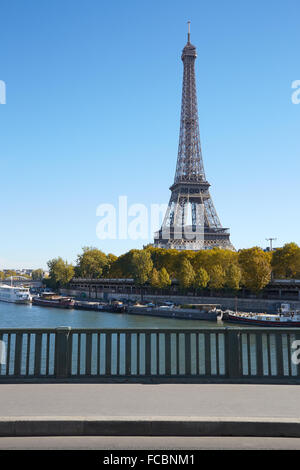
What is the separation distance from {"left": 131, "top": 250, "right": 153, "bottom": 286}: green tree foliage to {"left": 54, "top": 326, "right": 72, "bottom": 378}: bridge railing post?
240ft

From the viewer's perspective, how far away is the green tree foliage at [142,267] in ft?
265

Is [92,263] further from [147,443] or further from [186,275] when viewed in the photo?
[147,443]

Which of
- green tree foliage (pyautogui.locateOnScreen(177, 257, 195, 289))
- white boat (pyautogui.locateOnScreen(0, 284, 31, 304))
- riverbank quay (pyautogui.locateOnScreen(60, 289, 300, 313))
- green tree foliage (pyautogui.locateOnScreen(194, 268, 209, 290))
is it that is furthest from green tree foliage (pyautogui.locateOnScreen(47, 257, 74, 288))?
green tree foliage (pyautogui.locateOnScreen(194, 268, 209, 290))

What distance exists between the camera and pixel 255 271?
63.6 m

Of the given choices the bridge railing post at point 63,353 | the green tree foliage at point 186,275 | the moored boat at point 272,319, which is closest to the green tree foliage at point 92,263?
the green tree foliage at point 186,275

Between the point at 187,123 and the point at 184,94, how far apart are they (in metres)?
8.30

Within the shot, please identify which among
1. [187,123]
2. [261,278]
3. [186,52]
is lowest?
[261,278]

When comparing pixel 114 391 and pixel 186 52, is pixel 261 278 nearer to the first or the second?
pixel 114 391

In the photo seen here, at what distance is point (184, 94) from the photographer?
11125 centimetres

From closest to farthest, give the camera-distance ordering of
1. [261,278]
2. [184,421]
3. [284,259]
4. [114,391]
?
[184,421] → [114,391] → [261,278] → [284,259]

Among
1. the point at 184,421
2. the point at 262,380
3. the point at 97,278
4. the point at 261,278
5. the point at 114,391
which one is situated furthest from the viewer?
the point at 97,278

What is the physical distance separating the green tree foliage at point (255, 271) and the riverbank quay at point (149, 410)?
58.3m

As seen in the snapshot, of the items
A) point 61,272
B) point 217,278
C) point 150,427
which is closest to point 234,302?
point 217,278

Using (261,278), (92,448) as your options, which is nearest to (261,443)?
(92,448)
